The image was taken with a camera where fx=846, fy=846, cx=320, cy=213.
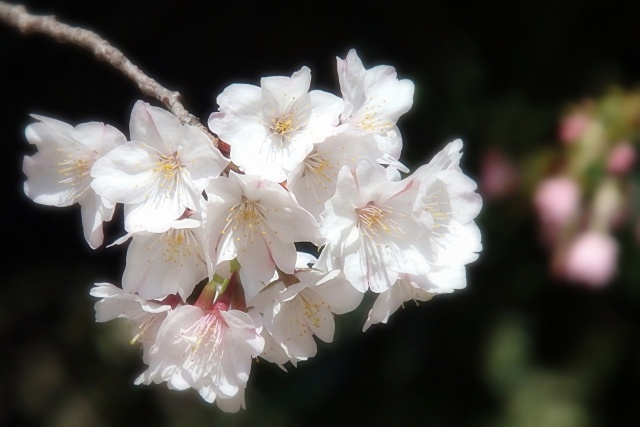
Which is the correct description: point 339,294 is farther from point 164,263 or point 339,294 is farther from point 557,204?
point 557,204

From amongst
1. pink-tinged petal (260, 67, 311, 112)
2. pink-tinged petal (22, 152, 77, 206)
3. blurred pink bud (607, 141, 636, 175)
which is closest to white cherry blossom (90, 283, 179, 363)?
pink-tinged petal (22, 152, 77, 206)

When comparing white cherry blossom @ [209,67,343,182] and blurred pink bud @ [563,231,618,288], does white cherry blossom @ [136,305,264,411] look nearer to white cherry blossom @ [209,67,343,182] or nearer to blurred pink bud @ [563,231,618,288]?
white cherry blossom @ [209,67,343,182]

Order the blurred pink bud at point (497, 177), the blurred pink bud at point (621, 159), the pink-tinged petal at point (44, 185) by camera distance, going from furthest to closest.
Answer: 1. the blurred pink bud at point (497, 177)
2. the blurred pink bud at point (621, 159)
3. the pink-tinged petal at point (44, 185)

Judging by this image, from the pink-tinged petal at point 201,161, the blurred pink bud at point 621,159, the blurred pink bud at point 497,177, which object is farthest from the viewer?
the blurred pink bud at point 497,177

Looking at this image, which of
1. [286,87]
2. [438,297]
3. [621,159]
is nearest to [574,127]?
[621,159]

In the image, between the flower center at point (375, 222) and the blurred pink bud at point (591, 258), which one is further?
the blurred pink bud at point (591, 258)

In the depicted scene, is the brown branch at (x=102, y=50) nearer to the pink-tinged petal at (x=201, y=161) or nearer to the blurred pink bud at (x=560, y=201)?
the pink-tinged petal at (x=201, y=161)

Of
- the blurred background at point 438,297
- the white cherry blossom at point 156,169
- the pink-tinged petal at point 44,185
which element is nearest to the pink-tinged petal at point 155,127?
the white cherry blossom at point 156,169
